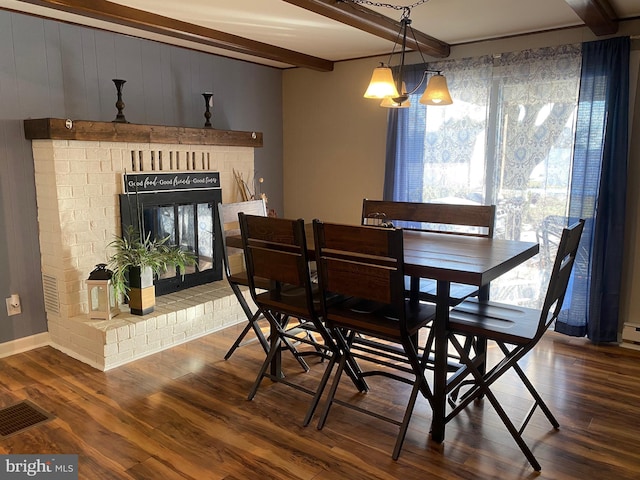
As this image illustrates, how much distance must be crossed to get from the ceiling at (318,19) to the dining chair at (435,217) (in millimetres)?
1205

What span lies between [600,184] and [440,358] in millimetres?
2048

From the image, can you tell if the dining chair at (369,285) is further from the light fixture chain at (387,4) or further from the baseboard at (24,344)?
the baseboard at (24,344)

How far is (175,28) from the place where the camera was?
11.4ft

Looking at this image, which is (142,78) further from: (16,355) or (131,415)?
(131,415)

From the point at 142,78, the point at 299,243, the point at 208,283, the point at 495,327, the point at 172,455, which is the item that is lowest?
the point at 172,455

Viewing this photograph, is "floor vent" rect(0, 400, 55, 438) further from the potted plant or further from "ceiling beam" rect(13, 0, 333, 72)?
"ceiling beam" rect(13, 0, 333, 72)

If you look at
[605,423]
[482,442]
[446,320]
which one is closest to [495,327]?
[446,320]

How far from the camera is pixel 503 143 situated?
12.8 feet

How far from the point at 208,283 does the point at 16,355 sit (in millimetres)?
1479

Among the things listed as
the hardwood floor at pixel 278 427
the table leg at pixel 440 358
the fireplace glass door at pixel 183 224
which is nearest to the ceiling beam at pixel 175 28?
the fireplace glass door at pixel 183 224

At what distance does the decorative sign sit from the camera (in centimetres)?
362

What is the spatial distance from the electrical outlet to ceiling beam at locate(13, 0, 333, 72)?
1896 millimetres

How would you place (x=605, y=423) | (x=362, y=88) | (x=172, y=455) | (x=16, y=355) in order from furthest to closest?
(x=362, y=88) → (x=16, y=355) → (x=605, y=423) → (x=172, y=455)

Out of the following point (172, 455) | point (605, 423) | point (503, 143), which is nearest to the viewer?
point (172, 455)
